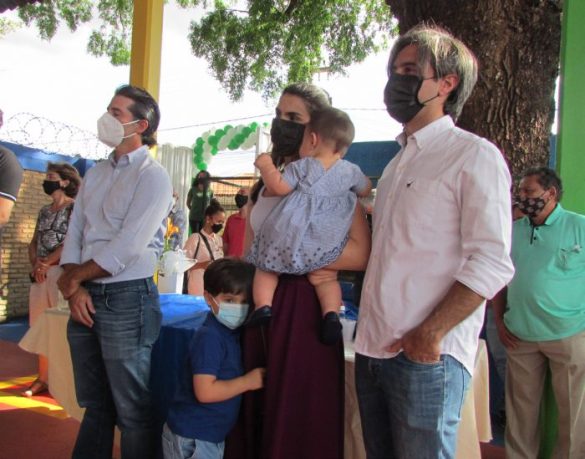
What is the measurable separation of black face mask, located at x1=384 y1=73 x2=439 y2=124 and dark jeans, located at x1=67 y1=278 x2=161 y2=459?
1.34 metres

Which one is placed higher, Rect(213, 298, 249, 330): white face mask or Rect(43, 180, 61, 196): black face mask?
Rect(43, 180, 61, 196): black face mask

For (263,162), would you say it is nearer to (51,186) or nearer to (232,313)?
(232,313)

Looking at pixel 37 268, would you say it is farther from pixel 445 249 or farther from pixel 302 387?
pixel 445 249

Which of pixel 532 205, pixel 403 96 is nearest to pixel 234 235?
pixel 532 205

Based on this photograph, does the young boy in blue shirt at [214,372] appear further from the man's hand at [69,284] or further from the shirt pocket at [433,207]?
the shirt pocket at [433,207]

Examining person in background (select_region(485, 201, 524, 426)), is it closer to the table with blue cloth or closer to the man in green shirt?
the man in green shirt

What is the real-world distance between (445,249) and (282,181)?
63 centimetres

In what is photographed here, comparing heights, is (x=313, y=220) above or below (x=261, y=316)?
above

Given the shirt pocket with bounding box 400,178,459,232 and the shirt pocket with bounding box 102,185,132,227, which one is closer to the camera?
the shirt pocket with bounding box 400,178,459,232

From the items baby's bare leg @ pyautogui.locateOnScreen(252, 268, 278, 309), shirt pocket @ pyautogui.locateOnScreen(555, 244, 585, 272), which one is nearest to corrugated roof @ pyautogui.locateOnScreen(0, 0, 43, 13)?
baby's bare leg @ pyautogui.locateOnScreen(252, 268, 278, 309)

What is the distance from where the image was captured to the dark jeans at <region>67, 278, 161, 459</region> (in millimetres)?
2135

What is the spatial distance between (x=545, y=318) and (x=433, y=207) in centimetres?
222

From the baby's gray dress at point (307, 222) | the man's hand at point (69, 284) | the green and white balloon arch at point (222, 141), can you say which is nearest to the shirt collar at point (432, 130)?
Answer: the baby's gray dress at point (307, 222)

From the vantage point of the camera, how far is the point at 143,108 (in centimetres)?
235
